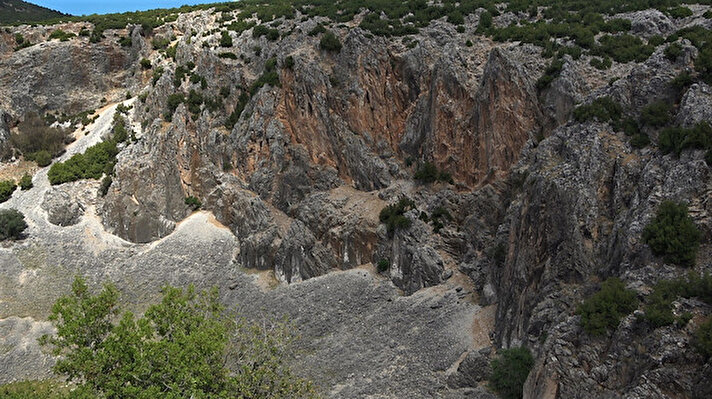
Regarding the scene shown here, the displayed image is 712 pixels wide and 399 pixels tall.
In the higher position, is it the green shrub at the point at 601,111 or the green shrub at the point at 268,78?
the green shrub at the point at 268,78

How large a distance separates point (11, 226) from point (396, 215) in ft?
107

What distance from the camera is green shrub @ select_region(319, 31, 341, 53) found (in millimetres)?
46781

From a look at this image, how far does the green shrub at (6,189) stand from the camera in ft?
161

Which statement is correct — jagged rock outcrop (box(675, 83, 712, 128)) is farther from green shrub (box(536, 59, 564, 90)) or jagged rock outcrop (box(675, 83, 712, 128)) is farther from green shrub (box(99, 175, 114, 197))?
green shrub (box(99, 175, 114, 197))

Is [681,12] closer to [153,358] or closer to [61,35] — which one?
[153,358]

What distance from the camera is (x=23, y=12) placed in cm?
10650

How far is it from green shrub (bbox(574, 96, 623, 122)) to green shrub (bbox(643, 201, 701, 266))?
29.6 ft

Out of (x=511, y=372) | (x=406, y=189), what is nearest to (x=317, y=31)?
(x=406, y=189)

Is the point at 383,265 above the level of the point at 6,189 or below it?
below

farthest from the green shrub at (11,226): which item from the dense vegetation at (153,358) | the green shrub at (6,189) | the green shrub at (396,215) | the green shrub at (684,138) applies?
the green shrub at (684,138)

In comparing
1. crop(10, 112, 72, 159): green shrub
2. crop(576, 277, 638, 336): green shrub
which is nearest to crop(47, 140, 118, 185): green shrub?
crop(10, 112, 72, 159): green shrub

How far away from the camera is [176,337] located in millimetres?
18438

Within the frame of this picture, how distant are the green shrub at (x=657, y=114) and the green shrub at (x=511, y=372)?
533 inches

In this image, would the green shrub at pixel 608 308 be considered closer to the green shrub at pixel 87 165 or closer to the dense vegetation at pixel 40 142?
the green shrub at pixel 87 165
